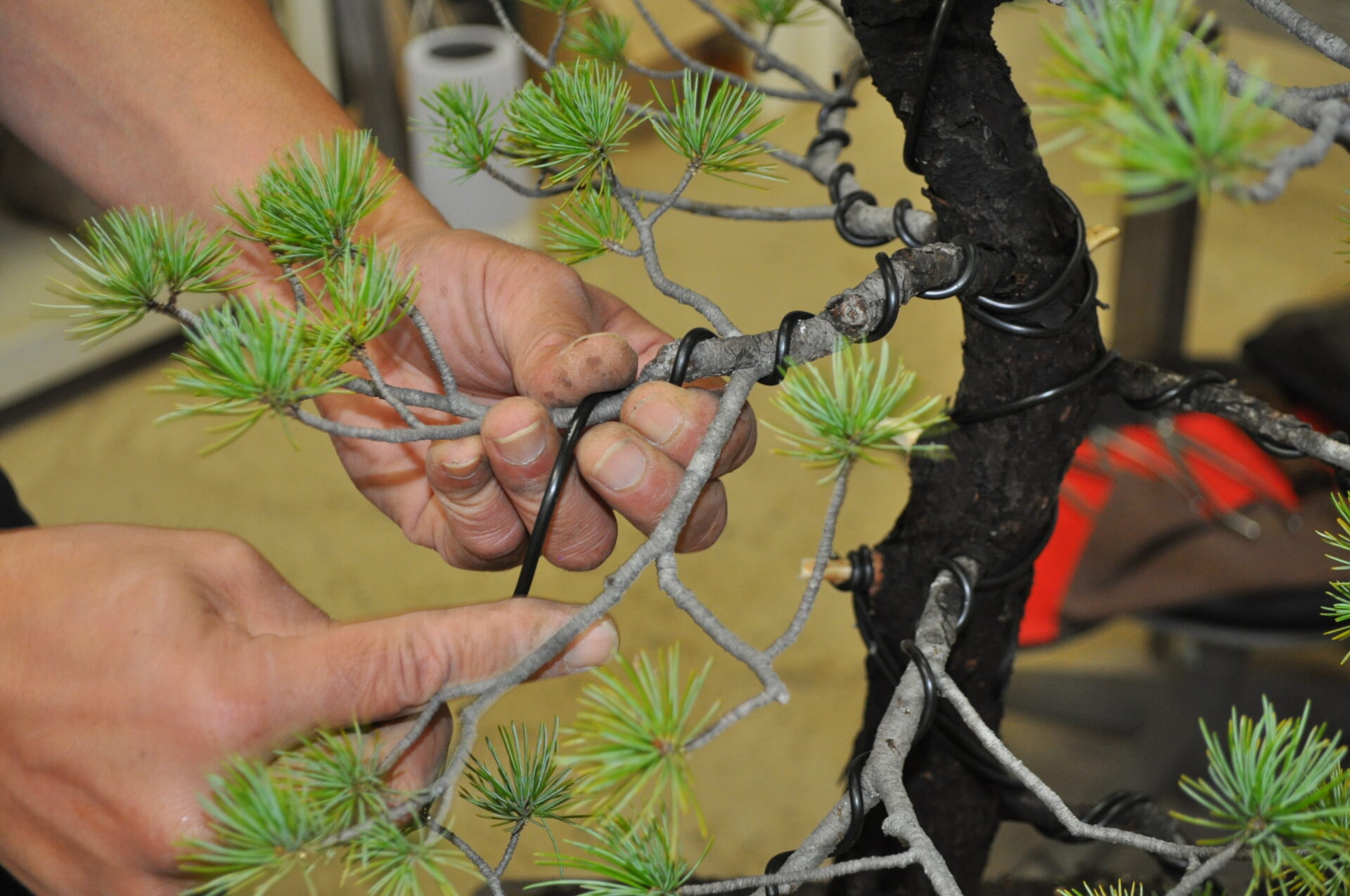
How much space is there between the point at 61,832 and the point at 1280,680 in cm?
130

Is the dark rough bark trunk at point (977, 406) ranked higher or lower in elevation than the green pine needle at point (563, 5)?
lower

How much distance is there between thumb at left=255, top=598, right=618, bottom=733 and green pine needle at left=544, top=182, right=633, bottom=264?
0.17 meters

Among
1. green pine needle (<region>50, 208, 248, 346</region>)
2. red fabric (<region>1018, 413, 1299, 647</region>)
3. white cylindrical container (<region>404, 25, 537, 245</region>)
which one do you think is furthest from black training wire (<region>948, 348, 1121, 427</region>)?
white cylindrical container (<region>404, 25, 537, 245</region>)

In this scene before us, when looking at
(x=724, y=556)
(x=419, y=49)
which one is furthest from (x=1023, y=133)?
(x=419, y=49)

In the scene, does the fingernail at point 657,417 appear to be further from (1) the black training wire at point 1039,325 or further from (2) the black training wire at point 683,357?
(1) the black training wire at point 1039,325

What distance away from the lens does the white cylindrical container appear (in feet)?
6.68

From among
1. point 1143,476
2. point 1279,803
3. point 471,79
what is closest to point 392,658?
point 1279,803

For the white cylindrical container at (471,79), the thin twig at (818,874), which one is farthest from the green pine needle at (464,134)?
the white cylindrical container at (471,79)

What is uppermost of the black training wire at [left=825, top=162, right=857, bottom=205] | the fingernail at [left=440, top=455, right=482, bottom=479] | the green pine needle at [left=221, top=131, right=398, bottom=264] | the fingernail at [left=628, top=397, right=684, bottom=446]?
the black training wire at [left=825, top=162, right=857, bottom=205]

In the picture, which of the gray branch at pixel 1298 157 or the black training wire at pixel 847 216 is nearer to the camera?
the gray branch at pixel 1298 157

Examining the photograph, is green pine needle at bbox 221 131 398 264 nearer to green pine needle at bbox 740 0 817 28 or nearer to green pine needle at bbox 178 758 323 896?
green pine needle at bbox 178 758 323 896

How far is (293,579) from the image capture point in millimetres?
1620

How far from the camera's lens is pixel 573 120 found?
0.43 metres

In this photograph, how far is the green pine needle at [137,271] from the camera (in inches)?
14.9
